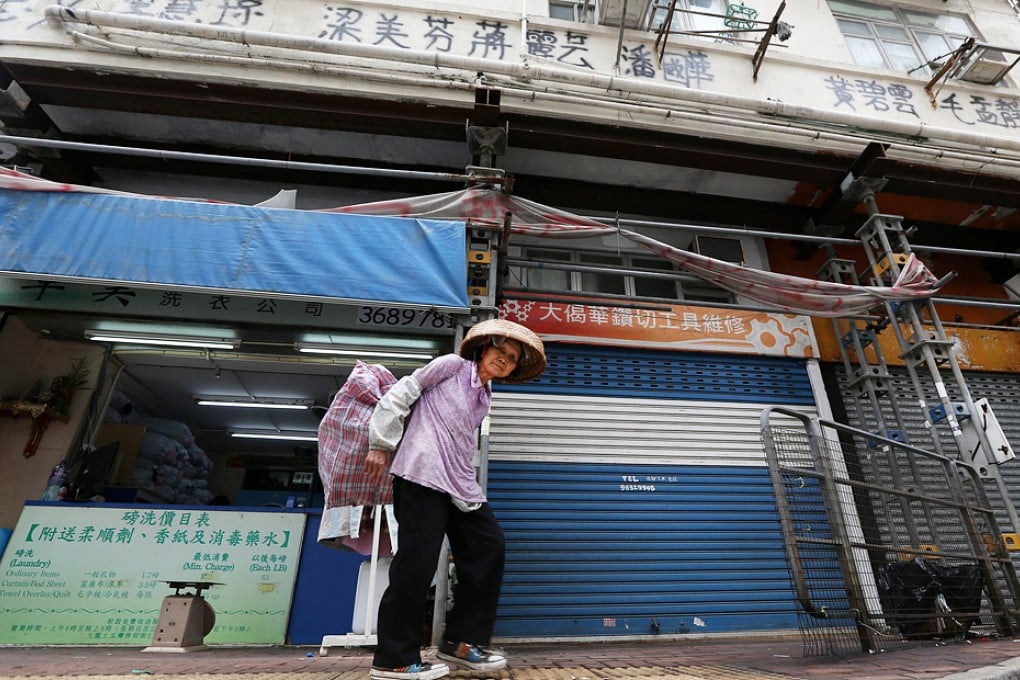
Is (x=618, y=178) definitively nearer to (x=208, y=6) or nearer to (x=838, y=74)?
(x=838, y=74)

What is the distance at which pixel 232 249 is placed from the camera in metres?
4.74

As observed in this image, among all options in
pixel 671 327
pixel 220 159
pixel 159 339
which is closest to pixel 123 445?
pixel 159 339

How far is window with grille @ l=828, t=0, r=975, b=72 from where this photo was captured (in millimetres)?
8180

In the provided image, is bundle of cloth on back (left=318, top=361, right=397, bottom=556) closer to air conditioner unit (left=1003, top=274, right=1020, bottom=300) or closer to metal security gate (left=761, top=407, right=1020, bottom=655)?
metal security gate (left=761, top=407, right=1020, bottom=655)

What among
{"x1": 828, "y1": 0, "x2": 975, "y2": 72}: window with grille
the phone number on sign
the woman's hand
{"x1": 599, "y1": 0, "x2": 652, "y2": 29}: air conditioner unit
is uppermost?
{"x1": 828, "y1": 0, "x2": 975, "y2": 72}: window with grille

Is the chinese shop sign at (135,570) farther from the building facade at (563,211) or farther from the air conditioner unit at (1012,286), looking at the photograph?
the air conditioner unit at (1012,286)

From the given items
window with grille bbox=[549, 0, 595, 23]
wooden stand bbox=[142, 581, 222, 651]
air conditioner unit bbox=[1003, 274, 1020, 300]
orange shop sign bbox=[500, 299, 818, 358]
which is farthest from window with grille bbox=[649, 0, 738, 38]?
wooden stand bbox=[142, 581, 222, 651]

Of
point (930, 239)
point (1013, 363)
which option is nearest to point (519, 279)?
point (930, 239)

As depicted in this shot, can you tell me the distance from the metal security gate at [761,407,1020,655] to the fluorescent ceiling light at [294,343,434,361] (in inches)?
146

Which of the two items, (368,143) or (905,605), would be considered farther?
(368,143)

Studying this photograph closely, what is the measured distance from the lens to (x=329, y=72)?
19.4 feet

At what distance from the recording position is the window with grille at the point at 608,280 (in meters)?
6.82

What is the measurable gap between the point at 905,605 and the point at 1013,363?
5.48 meters

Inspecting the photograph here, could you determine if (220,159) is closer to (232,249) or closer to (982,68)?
(232,249)
